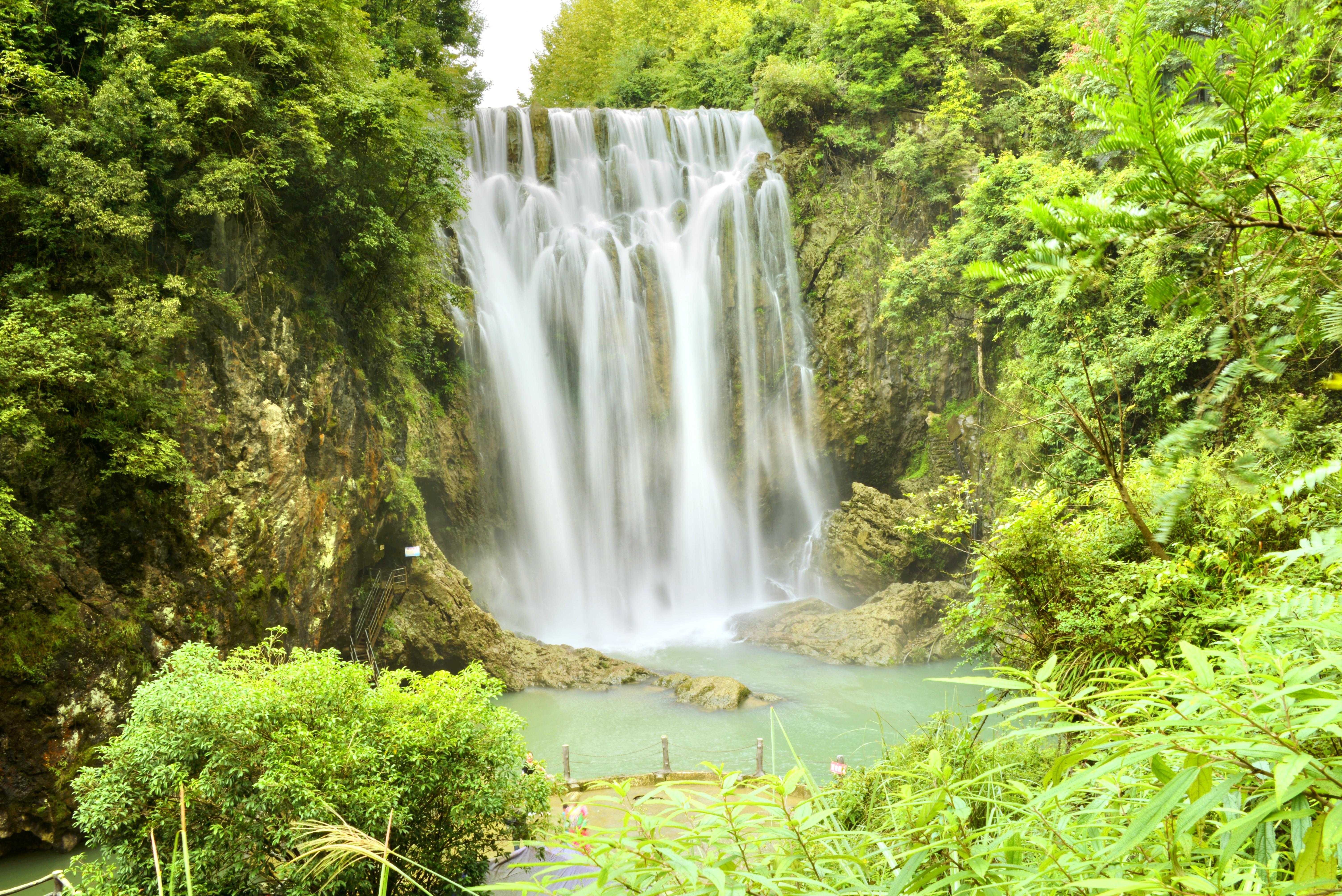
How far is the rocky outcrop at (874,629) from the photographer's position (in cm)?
1541

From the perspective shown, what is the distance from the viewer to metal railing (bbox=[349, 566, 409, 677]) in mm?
12805

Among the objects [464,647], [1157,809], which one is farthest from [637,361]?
[1157,809]

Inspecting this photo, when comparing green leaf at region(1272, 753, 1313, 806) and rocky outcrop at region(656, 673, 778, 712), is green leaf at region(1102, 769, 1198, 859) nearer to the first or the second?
green leaf at region(1272, 753, 1313, 806)

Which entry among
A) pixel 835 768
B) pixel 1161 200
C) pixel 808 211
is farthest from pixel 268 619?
pixel 808 211

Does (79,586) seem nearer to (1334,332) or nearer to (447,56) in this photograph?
(1334,332)

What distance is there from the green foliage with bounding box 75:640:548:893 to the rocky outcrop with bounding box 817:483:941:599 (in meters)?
13.7

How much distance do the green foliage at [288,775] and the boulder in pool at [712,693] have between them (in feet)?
21.8

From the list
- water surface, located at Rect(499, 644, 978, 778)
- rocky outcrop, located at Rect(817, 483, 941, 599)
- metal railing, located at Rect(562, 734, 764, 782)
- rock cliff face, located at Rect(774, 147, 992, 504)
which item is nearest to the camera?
metal railing, located at Rect(562, 734, 764, 782)

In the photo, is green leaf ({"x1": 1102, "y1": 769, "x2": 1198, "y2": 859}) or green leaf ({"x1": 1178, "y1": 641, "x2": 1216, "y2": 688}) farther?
green leaf ({"x1": 1178, "y1": 641, "x2": 1216, "y2": 688})

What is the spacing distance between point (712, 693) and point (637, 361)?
443 inches

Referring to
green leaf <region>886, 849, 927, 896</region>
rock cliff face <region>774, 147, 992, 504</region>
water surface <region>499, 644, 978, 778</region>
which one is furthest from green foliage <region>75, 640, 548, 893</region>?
rock cliff face <region>774, 147, 992, 504</region>

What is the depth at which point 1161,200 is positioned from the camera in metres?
1.45

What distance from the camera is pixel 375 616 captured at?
13.4 meters

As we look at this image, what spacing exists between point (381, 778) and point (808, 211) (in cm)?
2107
